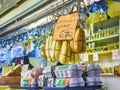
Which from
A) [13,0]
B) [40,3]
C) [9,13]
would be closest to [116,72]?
[40,3]

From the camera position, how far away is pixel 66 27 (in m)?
2.04

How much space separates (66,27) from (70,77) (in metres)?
0.41

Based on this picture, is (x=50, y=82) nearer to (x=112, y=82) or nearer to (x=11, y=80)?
(x=11, y=80)

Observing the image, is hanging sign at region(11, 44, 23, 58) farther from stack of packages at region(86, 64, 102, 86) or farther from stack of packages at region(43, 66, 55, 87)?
stack of packages at region(86, 64, 102, 86)

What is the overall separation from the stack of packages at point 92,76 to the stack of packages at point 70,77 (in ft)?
0.26

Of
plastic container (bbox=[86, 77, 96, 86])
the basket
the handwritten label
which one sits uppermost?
the handwritten label

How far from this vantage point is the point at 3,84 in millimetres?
3400

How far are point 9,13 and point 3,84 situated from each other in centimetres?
203

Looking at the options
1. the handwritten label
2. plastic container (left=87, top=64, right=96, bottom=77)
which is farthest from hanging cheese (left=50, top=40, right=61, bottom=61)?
plastic container (left=87, top=64, right=96, bottom=77)

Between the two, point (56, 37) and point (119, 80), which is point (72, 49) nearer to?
point (56, 37)

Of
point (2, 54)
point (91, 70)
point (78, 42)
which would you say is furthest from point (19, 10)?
point (2, 54)

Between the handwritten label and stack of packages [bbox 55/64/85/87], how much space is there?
10.4 inches

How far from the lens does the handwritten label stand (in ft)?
6.50

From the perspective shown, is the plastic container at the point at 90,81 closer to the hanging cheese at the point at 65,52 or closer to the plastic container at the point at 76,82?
the plastic container at the point at 76,82
